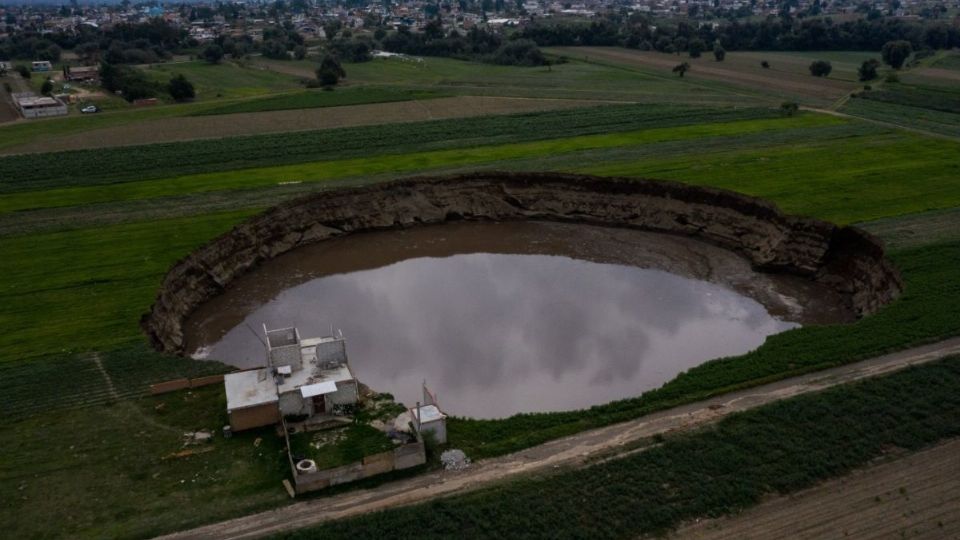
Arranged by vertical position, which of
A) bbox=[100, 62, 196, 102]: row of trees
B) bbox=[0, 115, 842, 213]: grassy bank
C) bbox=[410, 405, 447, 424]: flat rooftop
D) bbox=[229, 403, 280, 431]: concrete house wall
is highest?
bbox=[410, 405, 447, 424]: flat rooftop

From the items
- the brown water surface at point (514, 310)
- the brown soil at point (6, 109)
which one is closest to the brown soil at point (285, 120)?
the brown soil at point (6, 109)

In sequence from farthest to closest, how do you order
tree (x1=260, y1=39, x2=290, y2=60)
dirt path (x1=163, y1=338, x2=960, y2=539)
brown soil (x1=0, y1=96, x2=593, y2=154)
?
tree (x1=260, y1=39, x2=290, y2=60), brown soil (x1=0, y1=96, x2=593, y2=154), dirt path (x1=163, y1=338, x2=960, y2=539)

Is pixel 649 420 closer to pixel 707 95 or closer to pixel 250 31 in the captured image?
pixel 707 95

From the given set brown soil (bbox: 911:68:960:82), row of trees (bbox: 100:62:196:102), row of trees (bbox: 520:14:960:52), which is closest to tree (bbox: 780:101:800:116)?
brown soil (bbox: 911:68:960:82)

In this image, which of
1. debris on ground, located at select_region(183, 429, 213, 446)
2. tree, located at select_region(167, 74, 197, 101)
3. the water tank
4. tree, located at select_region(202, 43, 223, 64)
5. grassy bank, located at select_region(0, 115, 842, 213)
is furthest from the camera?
tree, located at select_region(202, 43, 223, 64)

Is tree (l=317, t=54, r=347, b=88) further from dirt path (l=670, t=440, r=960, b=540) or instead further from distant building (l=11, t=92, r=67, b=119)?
dirt path (l=670, t=440, r=960, b=540)

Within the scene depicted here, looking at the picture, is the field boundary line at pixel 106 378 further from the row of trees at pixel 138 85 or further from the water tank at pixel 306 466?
the row of trees at pixel 138 85

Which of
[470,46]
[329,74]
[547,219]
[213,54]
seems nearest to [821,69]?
[470,46]
